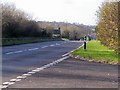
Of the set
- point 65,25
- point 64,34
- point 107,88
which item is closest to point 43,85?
point 107,88

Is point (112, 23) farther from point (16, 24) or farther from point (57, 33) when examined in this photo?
point (57, 33)

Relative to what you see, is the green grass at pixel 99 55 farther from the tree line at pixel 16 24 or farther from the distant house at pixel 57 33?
the distant house at pixel 57 33

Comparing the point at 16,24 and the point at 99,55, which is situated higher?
the point at 16,24

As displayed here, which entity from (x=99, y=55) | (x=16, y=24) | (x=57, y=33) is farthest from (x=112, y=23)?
(x=57, y=33)

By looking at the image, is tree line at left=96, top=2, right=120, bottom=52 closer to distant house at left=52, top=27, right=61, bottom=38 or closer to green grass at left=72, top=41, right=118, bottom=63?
green grass at left=72, top=41, right=118, bottom=63

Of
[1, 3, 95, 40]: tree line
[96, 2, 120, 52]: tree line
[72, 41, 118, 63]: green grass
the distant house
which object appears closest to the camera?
[72, 41, 118, 63]: green grass

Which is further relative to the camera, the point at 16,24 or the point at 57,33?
the point at 57,33

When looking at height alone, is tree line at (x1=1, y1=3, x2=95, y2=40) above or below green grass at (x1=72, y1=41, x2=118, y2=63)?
above

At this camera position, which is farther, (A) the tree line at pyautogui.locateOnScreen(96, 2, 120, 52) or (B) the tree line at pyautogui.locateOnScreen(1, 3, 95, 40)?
(B) the tree line at pyautogui.locateOnScreen(1, 3, 95, 40)

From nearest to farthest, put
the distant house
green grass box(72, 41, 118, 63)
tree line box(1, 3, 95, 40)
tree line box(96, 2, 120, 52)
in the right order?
1. green grass box(72, 41, 118, 63)
2. tree line box(96, 2, 120, 52)
3. tree line box(1, 3, 95, 40)
4. the distant house

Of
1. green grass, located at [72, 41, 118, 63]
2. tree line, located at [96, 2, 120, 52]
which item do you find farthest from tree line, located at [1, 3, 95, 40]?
tree line, located at [96, 2, 120, 52]

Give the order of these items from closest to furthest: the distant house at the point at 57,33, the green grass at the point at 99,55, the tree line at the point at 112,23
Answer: the green grass at the point at 99,55 → the tree line at the point at 112,23 → the distant house at the point at 57,33

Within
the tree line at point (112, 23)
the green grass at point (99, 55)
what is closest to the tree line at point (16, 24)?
the green grass at point (99, 55)

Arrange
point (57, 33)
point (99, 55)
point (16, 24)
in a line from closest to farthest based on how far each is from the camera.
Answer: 1. point (99, 55)
2. point (16, 24)
3. point (57, 33)
